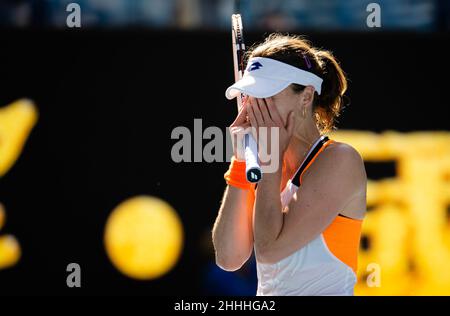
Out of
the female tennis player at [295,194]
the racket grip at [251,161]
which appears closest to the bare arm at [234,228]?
the female tennis player at [295,194]

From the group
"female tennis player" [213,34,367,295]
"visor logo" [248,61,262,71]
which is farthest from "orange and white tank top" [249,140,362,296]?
"visor logo" [248,61,262,71]

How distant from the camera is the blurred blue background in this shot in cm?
500

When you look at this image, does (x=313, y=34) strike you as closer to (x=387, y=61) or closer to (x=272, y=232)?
(x=387, y=61)

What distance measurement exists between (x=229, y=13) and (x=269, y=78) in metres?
2.76

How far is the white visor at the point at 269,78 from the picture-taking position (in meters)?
2.51

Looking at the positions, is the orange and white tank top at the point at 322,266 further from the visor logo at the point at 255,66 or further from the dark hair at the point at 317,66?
the visor logo at the point at 255,66

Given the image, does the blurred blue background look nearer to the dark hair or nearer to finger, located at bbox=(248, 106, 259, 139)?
the dark hair

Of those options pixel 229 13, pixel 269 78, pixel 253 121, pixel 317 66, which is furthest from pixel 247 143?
pixel 229 13

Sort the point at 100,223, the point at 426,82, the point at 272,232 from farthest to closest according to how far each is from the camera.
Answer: the point at 426,82, the point at 100,223, the point at 272,232

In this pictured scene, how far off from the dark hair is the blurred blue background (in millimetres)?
2355

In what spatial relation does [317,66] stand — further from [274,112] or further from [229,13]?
[229,13]

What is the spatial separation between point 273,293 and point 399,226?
2748 mm

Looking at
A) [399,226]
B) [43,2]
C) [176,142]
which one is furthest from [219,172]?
[43,2]

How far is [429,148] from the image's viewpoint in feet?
17.0
